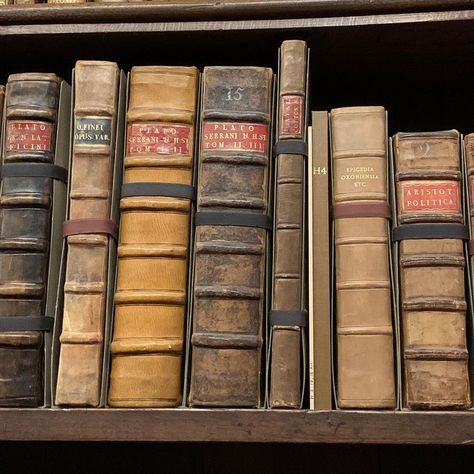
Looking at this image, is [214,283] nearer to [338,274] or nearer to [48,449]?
[338,274]

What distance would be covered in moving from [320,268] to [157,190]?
21 cm

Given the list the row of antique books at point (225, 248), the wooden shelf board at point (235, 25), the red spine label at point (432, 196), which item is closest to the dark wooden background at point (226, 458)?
the row of antique books at point (225, 248)

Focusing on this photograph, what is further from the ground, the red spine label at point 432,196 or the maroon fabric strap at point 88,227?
the red spine label at point 432,196

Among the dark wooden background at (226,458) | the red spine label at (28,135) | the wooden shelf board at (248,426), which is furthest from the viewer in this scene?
the dark wooden background at (226,458)

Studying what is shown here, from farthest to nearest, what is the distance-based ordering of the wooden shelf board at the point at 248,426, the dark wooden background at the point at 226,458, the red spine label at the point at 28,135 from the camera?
the dark wooden background at the point at 226,458
the red spine label at the point at 28,135
the wooden shelf board at the point at 248,426

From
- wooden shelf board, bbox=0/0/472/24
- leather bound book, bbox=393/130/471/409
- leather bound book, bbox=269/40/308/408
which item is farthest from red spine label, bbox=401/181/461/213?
wooden shelf board, bbox=0/0/472/24

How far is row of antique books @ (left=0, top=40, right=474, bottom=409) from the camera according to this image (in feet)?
2.50

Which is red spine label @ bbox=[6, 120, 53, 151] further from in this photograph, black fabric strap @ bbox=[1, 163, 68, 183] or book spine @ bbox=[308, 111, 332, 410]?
book spine @ bbox=[308, 111, 332, 410]

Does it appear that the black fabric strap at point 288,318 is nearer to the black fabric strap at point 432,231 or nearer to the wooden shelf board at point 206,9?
the black fabric strap at point 432,231

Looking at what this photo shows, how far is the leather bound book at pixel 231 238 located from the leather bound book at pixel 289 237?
0.02 metres

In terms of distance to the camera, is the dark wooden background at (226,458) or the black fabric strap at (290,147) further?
the dark wooden background at (226,458)

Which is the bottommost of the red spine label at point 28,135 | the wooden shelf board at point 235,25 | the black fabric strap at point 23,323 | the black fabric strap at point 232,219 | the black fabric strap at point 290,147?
the black fabric strap at point 23,323

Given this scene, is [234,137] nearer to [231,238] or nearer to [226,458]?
[231,238]

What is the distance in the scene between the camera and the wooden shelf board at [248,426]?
2.38ft
